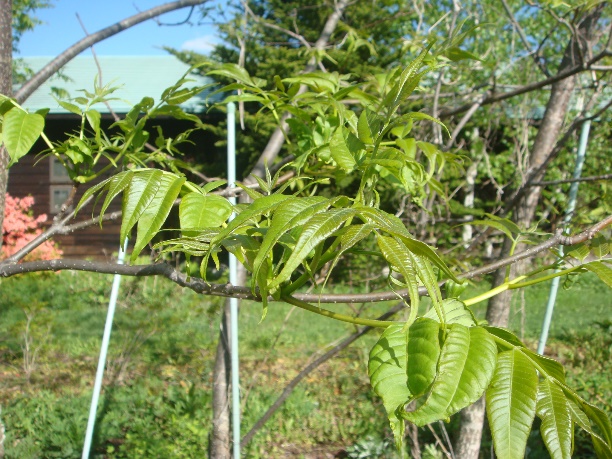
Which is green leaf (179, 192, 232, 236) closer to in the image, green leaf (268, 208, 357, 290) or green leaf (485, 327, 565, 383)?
green leaf (268, 208, 357, 290)

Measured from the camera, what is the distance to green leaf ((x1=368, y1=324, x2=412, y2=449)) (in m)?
0.60

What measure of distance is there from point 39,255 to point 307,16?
5677 millimetres

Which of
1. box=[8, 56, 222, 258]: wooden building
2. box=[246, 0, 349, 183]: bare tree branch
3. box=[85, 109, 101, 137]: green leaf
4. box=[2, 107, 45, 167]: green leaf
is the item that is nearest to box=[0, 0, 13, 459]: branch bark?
box=[85, 109, 101, 137]: green leaf

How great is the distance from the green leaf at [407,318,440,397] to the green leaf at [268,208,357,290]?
Answer: 0.17m

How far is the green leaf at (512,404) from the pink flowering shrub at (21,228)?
989cm

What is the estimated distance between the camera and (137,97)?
10.6 metres

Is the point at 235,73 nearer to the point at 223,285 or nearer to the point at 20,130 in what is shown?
the point at 20,130

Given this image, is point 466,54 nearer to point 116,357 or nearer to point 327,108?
point 327,108

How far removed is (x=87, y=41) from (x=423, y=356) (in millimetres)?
1232

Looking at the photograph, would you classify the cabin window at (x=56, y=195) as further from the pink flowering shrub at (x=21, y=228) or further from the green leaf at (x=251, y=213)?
the green leaf at (x=251, y=213)

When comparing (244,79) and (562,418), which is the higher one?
(244,79)

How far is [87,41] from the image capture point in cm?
148

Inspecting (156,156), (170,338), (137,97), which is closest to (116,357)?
(170,338)

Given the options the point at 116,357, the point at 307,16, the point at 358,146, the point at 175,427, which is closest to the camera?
the point at 358,146
